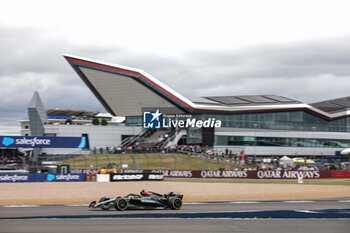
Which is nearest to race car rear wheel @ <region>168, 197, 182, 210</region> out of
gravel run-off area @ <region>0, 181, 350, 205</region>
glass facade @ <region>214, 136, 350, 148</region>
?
gravel run-off area @ <region>0, 181, 350, 205</region>

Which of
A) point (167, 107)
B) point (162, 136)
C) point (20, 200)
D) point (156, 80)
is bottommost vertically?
point (20, 200)

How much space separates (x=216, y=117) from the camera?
2874 inches

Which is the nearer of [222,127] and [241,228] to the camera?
[241,228]

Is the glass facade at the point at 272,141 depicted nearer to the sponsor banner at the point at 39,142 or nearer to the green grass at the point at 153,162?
the green grass at the point at 153,162

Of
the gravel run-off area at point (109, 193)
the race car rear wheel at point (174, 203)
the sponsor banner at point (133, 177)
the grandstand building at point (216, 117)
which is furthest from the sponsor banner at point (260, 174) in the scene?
the grandstand building at point (216, 117)

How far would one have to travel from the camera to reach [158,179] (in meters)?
36.9

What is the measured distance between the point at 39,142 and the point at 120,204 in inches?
762

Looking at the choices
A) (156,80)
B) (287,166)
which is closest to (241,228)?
(287,166)

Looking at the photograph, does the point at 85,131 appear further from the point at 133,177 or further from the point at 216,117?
the point at 133,177

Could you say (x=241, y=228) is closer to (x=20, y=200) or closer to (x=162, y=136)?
(x=20, y=200)

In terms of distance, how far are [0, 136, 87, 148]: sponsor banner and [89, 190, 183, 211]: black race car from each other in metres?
18.1

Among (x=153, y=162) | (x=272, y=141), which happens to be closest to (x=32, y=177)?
(x=153, y=162)

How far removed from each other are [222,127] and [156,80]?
1393 centimetres

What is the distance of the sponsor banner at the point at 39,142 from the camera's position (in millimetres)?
34438
